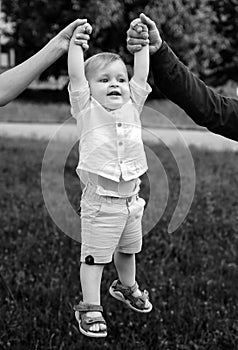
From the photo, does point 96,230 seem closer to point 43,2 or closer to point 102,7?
point 102,7

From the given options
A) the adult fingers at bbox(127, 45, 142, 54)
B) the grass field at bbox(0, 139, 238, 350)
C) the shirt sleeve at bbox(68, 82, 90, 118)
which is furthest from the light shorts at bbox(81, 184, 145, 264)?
the grass field at bbox(0, 139, 238, 350)

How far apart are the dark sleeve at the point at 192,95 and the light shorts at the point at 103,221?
65 cm

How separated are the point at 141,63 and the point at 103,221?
54 cm

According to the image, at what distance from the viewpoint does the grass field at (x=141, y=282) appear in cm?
373

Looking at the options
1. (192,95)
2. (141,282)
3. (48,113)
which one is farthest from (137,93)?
(48,113)

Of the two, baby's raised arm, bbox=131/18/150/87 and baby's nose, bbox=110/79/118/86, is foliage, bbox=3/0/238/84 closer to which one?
baby's raised arm, bbox=131/18/150/87

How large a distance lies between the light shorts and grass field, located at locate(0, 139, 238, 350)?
1.71 m

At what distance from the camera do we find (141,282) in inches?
172

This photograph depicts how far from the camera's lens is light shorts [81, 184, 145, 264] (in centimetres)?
203

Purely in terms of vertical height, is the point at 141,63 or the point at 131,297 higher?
the point at 141,63

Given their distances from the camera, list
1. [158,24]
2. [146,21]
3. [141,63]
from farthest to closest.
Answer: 1. [158,24]
2. [146,21]
3. [141,63]

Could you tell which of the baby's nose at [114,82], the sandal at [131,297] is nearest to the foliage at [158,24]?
the sandal at [131,297]

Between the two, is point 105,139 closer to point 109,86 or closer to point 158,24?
point 109,86

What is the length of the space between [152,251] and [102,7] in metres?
10.2
